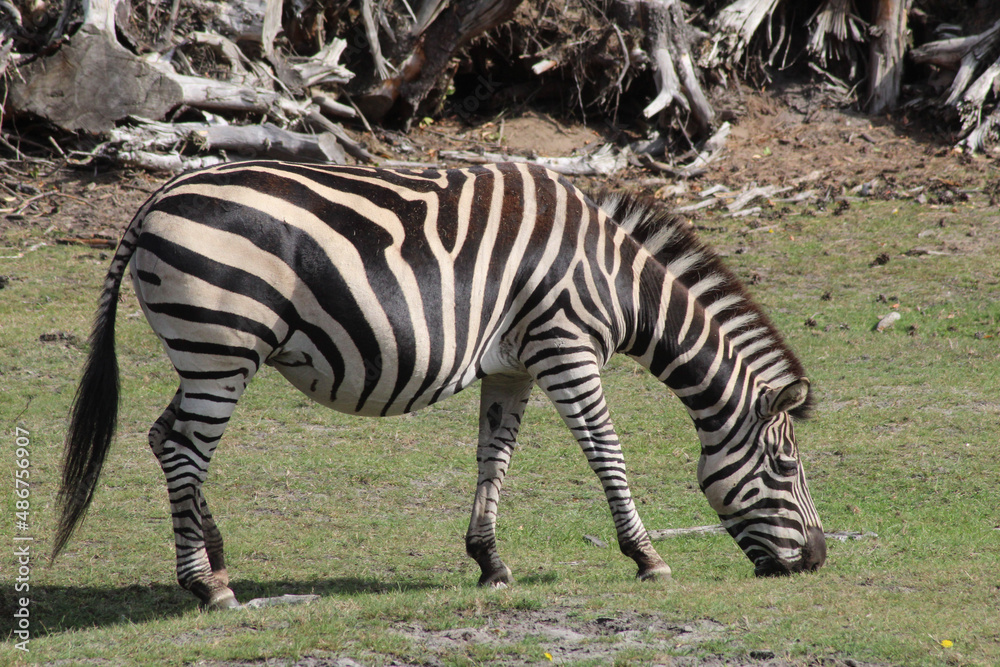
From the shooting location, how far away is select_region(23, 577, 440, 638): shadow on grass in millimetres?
5168

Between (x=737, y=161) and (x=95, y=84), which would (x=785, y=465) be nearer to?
(x=95, y=84)

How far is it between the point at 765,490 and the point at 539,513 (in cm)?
204

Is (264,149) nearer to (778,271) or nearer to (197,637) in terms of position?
(778,271)

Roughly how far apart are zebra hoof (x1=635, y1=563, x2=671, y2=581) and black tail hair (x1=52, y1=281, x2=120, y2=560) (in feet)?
10.8

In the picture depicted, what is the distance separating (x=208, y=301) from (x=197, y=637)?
1675 millimetres

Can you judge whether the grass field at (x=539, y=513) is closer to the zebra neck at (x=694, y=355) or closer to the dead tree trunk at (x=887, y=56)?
the zebra neck at (x=694, y=355)

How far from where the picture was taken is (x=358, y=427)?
29.1 ft

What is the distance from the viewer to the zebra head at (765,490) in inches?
225

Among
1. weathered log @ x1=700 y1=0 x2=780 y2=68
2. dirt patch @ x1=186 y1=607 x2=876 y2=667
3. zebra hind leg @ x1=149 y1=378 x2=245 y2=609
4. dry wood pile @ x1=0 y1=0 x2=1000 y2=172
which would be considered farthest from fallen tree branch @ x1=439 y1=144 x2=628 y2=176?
dirt patch @ x1=186 y1=607 x2=876 y2=667

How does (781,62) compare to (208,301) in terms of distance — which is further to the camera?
(781,62)

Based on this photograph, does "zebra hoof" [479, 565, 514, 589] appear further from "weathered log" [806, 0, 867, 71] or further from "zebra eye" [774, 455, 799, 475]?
"weathered log" [806, 0, 867, 71]

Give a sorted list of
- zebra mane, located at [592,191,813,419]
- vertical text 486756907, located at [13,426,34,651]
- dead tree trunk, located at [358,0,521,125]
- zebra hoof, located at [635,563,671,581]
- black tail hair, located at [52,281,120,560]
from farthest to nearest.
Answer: dead tree trunk, located at [358,0,521,125] → zebra mane, located at [592,191,813,419] → zebra hoof, located at [635,563,671,581] → black tail hair, located at [52,281,120,560] → vertical text 486756907, located at [13,426,34,651]

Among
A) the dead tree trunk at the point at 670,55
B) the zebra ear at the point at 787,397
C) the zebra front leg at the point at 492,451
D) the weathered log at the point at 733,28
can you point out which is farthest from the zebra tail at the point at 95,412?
the weathered log at the point at 733,28

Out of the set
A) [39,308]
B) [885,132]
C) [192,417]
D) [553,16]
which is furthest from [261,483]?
[885,132]
